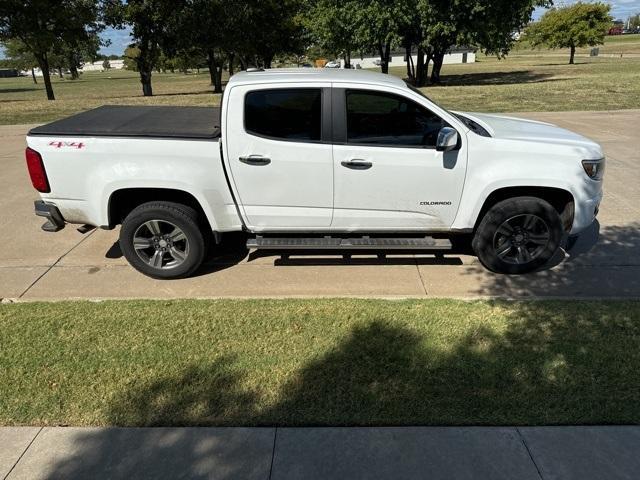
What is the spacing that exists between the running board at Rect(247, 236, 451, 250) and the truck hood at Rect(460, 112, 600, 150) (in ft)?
3.68

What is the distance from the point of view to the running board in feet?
15.4

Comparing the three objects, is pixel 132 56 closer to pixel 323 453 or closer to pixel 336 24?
pixel 336 24

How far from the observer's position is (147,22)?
29.7m

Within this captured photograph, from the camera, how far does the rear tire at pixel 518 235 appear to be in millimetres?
4664

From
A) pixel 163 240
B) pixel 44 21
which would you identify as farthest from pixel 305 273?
pixel 44 21

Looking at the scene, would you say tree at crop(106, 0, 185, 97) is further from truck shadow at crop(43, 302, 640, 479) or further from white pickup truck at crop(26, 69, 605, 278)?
truck shadow at crop(43, 302, 640, 479)

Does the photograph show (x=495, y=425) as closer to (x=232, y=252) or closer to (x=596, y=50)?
(x=232, y=252)

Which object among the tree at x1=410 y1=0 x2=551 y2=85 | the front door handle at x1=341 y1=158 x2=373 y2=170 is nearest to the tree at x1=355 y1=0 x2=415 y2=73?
the tree at x1=410 y1=0 x2=551 y2=85

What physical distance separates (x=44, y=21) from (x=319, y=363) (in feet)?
96.0

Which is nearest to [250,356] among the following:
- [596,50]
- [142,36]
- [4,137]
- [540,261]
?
[540,261]

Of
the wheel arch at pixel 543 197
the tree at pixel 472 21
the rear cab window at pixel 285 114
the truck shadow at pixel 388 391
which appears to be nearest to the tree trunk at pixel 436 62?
the tree at pixel 472 21

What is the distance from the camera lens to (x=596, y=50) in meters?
63.8

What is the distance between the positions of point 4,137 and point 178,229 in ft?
36.4

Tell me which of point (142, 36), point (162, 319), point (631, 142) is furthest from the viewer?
point (142, 36)
